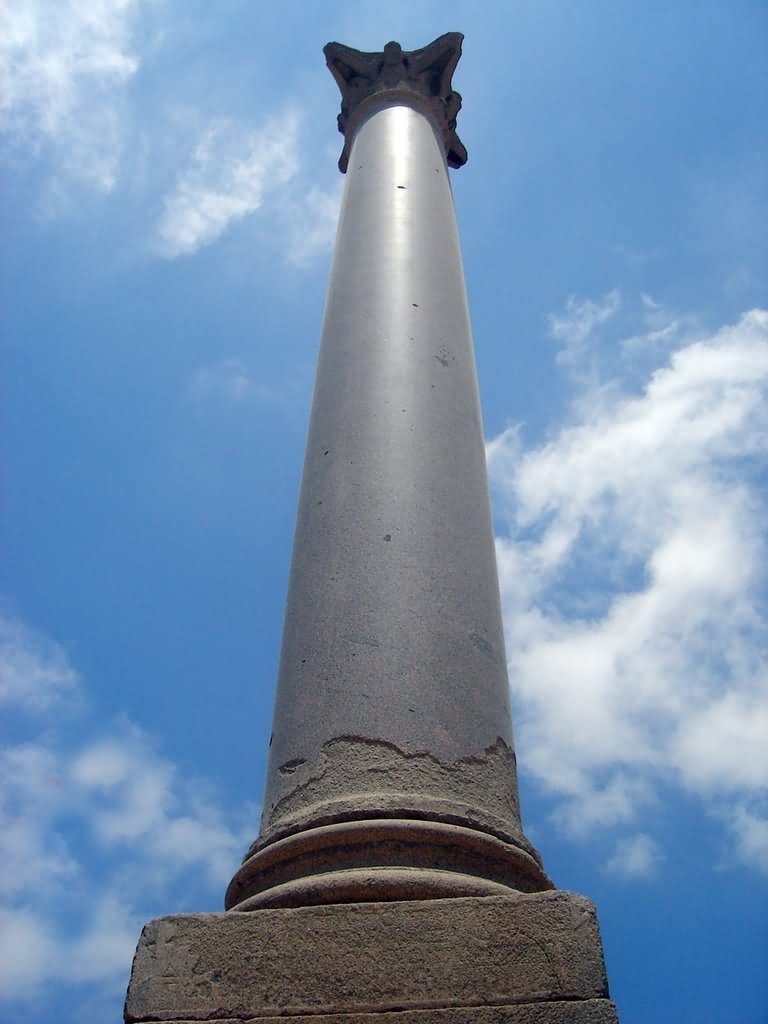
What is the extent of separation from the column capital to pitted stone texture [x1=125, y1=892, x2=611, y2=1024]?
54.9ft

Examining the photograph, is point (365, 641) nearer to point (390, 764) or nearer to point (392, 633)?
point (392, 633)

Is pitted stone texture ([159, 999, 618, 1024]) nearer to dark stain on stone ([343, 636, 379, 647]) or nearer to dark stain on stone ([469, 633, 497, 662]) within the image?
dark stain on stone ([343, 636, 379, 647])

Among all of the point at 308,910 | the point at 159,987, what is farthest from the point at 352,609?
the point at 159,987

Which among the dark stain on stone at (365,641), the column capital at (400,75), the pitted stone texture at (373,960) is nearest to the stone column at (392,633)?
the dark stain on stone at (365,641)

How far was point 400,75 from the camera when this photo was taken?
20.0 m

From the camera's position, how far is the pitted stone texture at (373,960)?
614cm

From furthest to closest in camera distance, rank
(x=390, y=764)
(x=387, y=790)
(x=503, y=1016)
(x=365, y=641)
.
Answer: (x=365, y=641) → (x=390, y=764) → (x=387, y=790) → (x=503, y=1016)

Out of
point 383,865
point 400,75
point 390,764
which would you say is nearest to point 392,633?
point 390,764

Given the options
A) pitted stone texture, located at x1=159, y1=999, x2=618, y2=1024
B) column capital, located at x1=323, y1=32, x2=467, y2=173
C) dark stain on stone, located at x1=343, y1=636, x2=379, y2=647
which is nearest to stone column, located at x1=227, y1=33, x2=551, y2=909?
dark stain on stone, located at x1=343, y1=636, x2=379, y2=647

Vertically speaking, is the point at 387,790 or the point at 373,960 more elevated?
the point at 387,790

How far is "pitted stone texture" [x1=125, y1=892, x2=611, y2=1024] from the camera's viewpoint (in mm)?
6141

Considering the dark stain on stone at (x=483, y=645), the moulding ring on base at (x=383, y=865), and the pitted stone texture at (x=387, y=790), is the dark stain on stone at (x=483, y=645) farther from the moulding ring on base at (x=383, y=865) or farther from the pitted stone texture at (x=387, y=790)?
the moulding ring on base at (x=383, y=865)

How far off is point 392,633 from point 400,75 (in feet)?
50.5

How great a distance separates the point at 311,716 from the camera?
8273 millimetres
